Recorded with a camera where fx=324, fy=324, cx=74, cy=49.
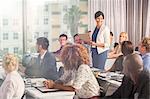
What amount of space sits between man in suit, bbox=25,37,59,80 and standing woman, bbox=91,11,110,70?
1.10 ft

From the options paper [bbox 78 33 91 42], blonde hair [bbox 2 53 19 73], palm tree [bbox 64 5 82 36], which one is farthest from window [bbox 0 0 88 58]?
blonde hair [bbox 2 53 19 73]

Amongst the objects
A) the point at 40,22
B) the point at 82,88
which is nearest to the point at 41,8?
the point at 40,22

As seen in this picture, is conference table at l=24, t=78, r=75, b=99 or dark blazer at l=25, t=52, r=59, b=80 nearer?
conference table at l=24, t=78, r=75, b=99

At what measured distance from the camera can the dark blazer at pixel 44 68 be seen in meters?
2.49

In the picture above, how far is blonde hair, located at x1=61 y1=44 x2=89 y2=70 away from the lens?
6.34 ft

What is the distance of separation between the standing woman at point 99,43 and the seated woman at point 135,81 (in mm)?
749

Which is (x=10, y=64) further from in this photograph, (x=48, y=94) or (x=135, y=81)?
(x=135, y=81)

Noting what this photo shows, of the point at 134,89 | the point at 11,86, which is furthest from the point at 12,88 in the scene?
the point at 134,89

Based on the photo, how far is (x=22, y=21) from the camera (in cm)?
249

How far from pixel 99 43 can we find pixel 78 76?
0.82 m

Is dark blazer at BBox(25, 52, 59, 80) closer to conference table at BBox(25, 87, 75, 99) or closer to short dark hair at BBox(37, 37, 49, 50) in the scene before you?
short dark hair at BBox(37, 37, 49, 50)

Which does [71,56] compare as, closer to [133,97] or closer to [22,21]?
[133,97]

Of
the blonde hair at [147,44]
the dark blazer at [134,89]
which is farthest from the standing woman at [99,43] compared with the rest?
the dark blazer at [134,89]

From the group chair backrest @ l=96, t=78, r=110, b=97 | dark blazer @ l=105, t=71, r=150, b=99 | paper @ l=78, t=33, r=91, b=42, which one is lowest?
chair backrest @ l=96, t=78, r=110, b=97
